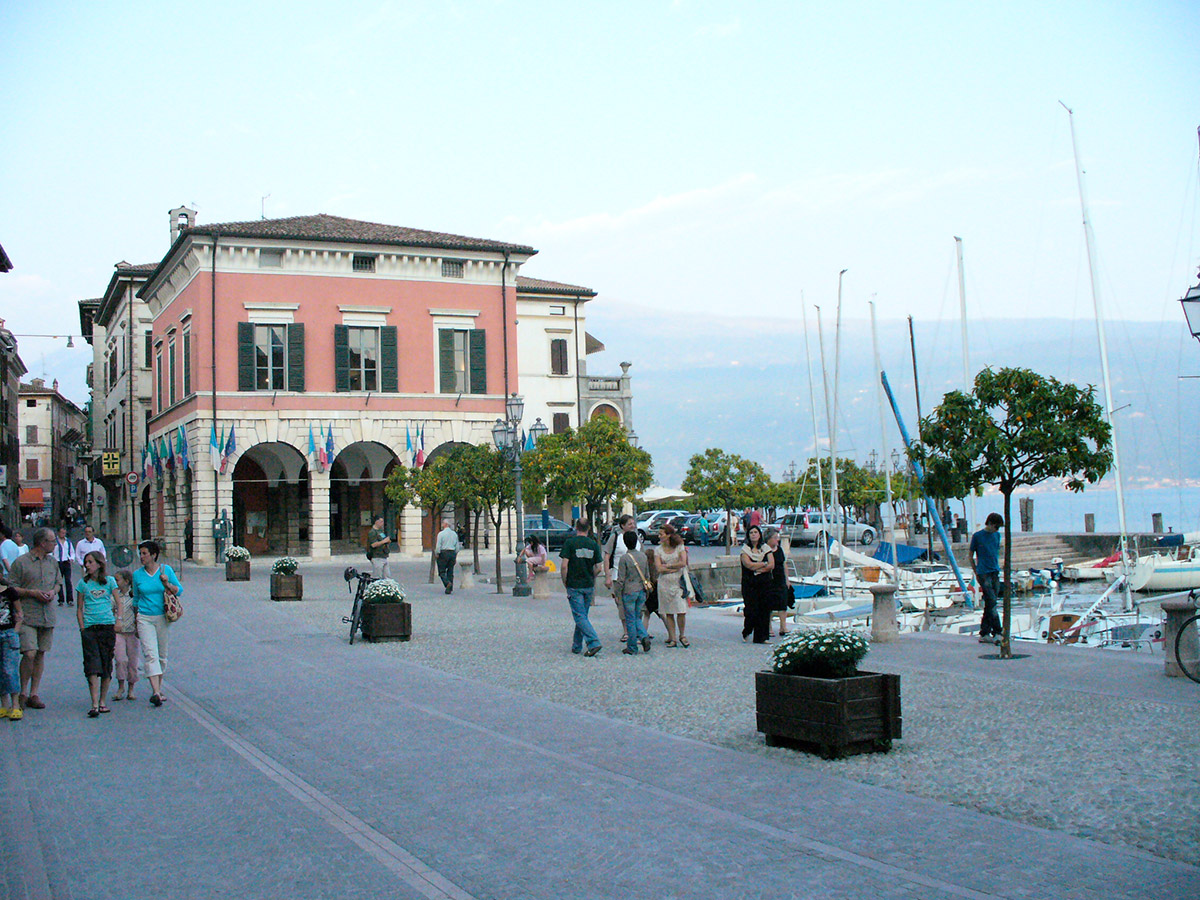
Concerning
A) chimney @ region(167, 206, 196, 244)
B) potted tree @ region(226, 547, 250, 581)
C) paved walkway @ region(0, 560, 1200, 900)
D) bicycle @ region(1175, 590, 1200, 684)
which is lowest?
paved walkway @ region(0, 560, 1200, 900)

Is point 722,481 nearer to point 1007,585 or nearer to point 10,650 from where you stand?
point 1007,585

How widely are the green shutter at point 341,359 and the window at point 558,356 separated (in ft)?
52.7

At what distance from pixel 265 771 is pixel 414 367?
3500cm

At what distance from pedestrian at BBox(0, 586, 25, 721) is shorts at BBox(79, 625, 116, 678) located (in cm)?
56

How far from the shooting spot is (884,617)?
597 inches

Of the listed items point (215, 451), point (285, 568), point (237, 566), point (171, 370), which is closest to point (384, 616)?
point (285, 568)

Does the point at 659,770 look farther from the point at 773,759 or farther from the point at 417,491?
the point at 417,491

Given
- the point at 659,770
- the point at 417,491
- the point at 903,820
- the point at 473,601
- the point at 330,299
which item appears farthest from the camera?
the point at 330,299

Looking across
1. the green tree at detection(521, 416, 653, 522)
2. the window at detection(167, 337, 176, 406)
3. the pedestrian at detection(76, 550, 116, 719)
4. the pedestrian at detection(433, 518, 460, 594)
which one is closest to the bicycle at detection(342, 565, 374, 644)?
the pedestrian at detection(76, 550, 116, 719)

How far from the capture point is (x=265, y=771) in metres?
7.99

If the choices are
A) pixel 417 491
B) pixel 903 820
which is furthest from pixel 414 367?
pixel 903 820

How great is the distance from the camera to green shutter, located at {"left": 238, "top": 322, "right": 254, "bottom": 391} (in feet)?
131

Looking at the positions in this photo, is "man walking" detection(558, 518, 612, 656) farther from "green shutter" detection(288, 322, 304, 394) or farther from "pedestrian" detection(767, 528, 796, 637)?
"green shutter" detection(288, 322, 304, 394)

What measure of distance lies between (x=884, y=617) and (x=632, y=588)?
3475 millimetres
